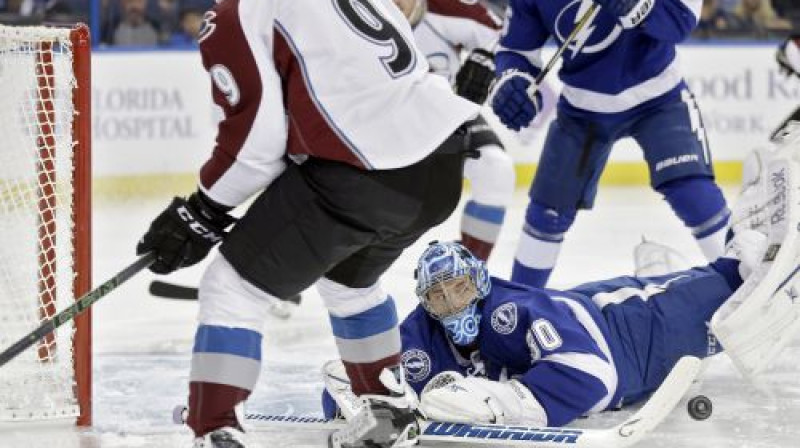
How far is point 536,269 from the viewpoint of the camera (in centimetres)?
395

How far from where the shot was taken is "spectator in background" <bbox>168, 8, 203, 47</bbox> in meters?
6.63

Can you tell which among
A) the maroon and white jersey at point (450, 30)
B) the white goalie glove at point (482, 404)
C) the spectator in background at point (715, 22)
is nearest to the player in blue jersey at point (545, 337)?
the white goalie glove at point (482, 404)

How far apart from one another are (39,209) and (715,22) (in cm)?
458

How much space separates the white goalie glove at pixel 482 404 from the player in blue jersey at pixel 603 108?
1.09 meters

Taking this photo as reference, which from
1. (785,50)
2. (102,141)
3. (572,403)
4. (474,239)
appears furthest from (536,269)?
(102,141)

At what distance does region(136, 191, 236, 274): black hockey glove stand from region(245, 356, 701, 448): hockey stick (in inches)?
20.3

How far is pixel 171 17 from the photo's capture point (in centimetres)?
680

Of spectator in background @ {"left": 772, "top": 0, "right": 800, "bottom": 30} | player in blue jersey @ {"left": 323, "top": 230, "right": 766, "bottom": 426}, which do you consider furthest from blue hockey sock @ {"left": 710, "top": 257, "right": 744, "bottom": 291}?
spectator in background @ {"left": 772, "top": 0, "right": 800, "bottom": 30}

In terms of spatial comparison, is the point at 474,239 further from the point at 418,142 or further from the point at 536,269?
the point at 418,142

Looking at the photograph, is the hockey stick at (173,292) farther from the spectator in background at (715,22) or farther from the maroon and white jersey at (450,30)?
the spectator in background at (715,22)

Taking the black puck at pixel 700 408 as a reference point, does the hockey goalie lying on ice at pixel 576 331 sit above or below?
above

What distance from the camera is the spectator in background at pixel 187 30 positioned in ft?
21.8

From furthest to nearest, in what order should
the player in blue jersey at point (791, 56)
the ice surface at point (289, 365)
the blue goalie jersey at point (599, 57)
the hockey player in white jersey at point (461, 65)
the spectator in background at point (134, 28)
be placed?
the spectator in background at point (134, 28), the hockey player in white jersey at point (461, 65), the player in blue jersey at point (791, 56), the blue goalie jersey at point (599, 57), the ice surface at point (289, 365)

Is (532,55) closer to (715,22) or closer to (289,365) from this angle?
(289,365)
